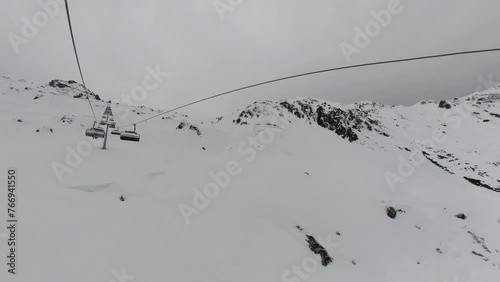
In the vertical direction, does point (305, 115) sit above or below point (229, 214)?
below

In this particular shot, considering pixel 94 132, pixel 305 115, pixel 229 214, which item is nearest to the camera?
pixel 229 214

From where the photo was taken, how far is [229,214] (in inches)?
518

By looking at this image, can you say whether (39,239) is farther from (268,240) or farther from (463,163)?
(463,163)

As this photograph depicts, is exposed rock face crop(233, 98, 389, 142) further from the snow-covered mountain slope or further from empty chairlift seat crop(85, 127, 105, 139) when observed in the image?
empty chairlift seat crop(85, 127, 105, 139)

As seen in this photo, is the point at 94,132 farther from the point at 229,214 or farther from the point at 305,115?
the point at 305,115

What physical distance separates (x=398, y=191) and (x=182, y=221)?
Result: 21187 millimetres

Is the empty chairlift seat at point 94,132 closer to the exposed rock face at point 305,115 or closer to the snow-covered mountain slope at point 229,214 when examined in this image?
the snow-covered mountain slope at point 229,214

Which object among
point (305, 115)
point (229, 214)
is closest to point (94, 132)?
point (229, 214)

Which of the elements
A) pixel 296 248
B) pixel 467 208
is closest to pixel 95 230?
pixel 296 248

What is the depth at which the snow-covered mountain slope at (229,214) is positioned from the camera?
8273mm

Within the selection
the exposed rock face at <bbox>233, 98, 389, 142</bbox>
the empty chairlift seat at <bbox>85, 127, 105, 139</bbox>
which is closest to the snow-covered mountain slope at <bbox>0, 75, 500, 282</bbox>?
the empty chairlift seat at <bbox>85, 127, 105, 139</bbox>

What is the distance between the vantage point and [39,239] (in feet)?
24.7

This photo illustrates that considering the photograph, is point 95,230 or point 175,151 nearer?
point 95,230

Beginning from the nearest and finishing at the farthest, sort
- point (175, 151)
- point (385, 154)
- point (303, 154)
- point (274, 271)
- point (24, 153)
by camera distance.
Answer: point (274, 271) → point (24, 153) → point (175, 151) → point (303, 154) → point (385, 154)
